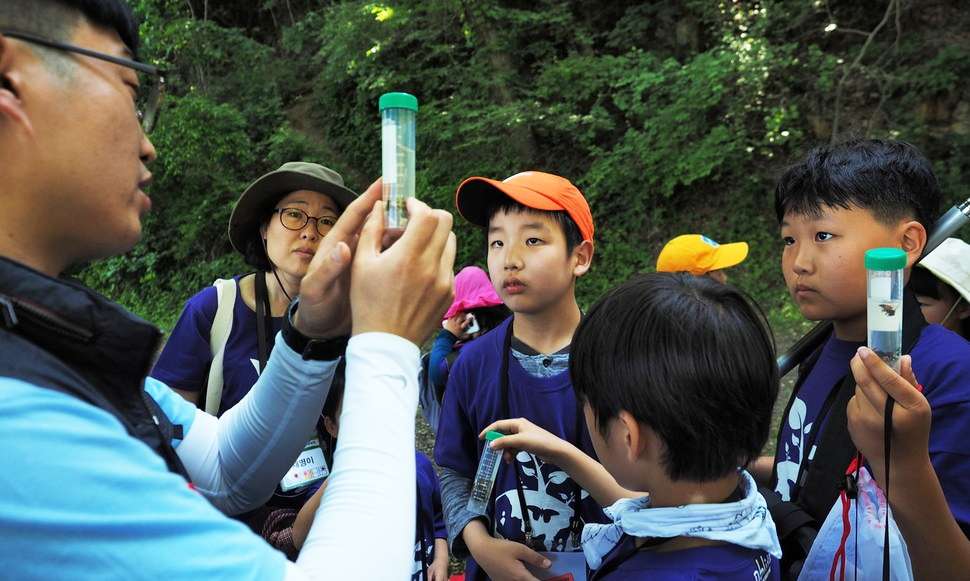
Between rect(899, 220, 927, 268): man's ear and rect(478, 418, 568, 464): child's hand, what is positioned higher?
rect(899, 220, 927, 268): man's ear

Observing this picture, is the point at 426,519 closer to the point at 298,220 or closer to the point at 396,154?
the point at 298,220

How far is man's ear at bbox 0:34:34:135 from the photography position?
940 mm

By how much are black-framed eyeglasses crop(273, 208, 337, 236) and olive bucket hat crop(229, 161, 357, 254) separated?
0.30 feet

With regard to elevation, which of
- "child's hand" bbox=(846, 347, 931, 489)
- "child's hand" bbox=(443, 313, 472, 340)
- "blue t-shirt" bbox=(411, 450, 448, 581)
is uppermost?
"child's hand" bbox=(443, 313, 472, 340)

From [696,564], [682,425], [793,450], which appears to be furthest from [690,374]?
[793,450]

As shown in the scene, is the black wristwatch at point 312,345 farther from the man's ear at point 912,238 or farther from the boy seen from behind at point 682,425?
the man's ear at point 912,238

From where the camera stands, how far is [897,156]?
2010 mm

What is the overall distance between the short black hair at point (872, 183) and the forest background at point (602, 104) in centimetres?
576

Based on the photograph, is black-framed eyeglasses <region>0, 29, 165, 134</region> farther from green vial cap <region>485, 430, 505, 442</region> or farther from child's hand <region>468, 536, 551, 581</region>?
child's hand <region>468, 536, 551, 581</region>

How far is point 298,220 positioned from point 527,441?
145 cm

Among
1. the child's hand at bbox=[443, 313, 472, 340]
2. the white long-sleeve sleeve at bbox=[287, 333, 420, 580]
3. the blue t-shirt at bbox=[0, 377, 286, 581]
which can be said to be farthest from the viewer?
the child's hand at bbox=[443, 313, 472, 340]

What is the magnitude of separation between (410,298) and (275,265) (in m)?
1.78

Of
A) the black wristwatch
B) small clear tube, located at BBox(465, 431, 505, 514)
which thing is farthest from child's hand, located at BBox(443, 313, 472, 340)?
the black wristwatch

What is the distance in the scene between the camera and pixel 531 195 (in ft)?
7.88
